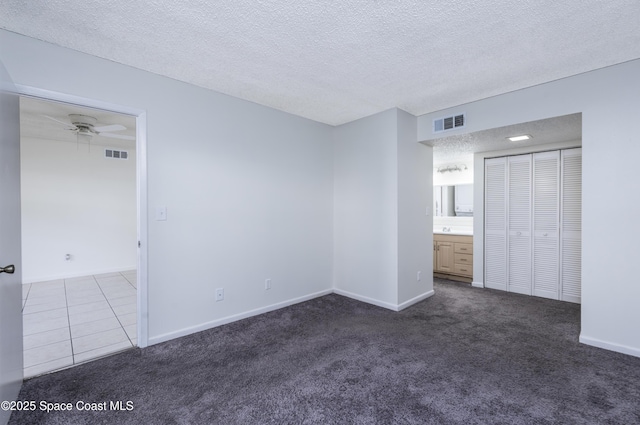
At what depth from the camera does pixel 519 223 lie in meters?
4.47

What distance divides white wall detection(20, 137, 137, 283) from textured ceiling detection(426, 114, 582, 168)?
236 inches

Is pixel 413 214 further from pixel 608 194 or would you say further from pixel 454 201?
pixel 454 201

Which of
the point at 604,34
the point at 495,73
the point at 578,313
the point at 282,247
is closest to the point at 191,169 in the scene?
the point at 282,247

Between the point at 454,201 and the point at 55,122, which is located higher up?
the point at 55,122

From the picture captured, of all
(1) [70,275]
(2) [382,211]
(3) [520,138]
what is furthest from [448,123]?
(1) [70,275]

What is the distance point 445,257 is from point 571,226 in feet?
6.05

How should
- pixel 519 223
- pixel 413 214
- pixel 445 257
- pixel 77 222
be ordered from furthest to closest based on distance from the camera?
pixel 77 222, pixel 445 257, pixel 519 223, pixel 413 214

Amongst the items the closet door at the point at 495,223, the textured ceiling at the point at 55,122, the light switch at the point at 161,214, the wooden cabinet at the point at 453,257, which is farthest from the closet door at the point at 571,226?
the textured ceiling at the point at 55,122

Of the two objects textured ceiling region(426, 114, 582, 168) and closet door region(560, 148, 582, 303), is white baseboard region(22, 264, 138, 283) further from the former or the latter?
closet door region(560, 148, 582, 303)

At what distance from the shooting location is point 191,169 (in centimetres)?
304

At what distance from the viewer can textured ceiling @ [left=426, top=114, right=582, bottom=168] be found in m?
3.18

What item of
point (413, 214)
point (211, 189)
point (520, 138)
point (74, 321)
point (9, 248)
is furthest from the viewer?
point (413, 214)

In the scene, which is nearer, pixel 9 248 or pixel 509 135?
pixel 9 248

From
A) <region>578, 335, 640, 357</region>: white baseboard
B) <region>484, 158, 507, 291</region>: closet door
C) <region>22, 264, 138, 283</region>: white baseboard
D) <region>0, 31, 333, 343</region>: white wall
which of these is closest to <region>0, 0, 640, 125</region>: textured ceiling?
<region>0, 31, 333, 343</region>: white wall
